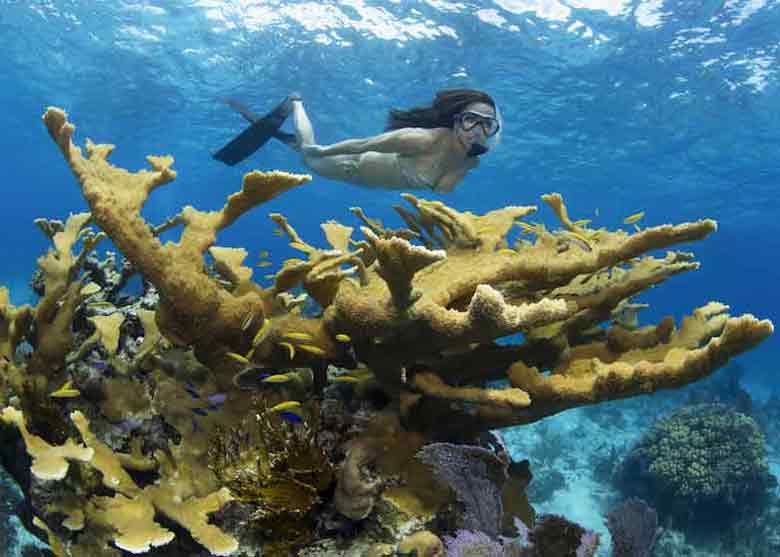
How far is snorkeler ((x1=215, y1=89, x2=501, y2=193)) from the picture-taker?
4969 mm

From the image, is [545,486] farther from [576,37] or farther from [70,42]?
[70,42]

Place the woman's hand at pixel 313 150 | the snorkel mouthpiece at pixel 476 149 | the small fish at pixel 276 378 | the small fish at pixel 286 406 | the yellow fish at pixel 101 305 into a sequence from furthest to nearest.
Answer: the woman's hand at pixel 313 150
the snorkel mouthpiece at pixel 476 149
the yellow fish at pixel 101 305
the small fish at pixel 276 378
the small fish at pixel 286 406

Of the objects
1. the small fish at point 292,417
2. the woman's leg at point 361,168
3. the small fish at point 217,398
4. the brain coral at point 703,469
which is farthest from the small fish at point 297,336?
the brain coral at point 703,469

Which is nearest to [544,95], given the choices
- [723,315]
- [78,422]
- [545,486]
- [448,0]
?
[448,0]

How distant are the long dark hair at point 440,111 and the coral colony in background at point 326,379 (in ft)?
5.97

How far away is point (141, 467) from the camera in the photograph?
3086 mm

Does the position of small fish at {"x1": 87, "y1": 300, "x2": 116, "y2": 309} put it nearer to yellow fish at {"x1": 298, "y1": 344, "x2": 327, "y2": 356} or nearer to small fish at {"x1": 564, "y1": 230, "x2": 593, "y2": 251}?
yellow fish at {"x1": 298, "y1": 344, "x2": 327, "y2": 356}

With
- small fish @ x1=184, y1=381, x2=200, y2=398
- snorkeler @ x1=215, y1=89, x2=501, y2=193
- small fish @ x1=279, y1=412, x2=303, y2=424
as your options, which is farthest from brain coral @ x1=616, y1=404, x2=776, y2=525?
small fish @ x1=184, y1=381, x2=200, y2=398

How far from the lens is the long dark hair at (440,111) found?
494 centimetres

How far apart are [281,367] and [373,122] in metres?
28.5

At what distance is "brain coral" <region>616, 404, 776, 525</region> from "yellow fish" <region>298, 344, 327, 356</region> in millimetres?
9846

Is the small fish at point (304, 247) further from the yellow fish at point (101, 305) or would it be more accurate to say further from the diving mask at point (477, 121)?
the diving mask at point (477, 121)

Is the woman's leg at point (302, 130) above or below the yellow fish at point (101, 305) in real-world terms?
above

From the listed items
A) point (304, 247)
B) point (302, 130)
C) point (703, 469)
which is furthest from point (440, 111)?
point (703, 469)
